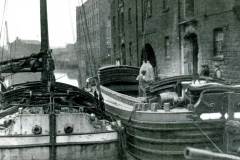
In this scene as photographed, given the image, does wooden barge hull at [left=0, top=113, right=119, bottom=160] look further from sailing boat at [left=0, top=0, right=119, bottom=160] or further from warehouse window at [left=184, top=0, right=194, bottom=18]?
warehouse window at [left=184, top=0, right=194, bottom=18]

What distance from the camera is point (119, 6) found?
31.2 meters

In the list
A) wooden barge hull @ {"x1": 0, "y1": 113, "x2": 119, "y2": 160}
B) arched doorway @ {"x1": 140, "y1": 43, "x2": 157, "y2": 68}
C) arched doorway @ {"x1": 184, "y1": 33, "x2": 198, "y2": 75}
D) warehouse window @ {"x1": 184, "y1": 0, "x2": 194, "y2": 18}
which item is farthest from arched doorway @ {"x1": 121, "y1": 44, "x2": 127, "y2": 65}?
wooden barge hull @ {"x1": 0, "y1": 113, "x2": 119, "y2": 160}

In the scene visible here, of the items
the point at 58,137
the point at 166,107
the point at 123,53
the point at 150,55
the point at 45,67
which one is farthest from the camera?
the point at 123,53

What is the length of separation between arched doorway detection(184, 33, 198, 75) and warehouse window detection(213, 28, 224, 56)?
213 centimetres

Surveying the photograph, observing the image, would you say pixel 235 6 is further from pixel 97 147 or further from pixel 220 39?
pixel 97 147

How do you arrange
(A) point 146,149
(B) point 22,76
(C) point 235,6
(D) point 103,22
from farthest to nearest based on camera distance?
(D) point 103,22 < (B) point 22,76 < (C) point 235,6 < (A) point 146,149

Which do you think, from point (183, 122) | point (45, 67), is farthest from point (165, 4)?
point (183, 122)

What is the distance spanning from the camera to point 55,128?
25.9ft

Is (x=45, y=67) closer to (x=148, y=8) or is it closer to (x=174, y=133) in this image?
(x=174, y=133)

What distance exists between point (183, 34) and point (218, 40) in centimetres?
315

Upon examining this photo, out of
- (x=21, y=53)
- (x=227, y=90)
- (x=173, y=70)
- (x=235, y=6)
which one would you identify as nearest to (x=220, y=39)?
(x=235, y=6)

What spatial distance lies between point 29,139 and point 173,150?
2988 mm

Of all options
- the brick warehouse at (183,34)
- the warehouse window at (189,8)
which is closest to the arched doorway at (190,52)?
the brick warehouse at (183,34)

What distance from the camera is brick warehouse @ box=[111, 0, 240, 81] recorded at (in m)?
15.2
